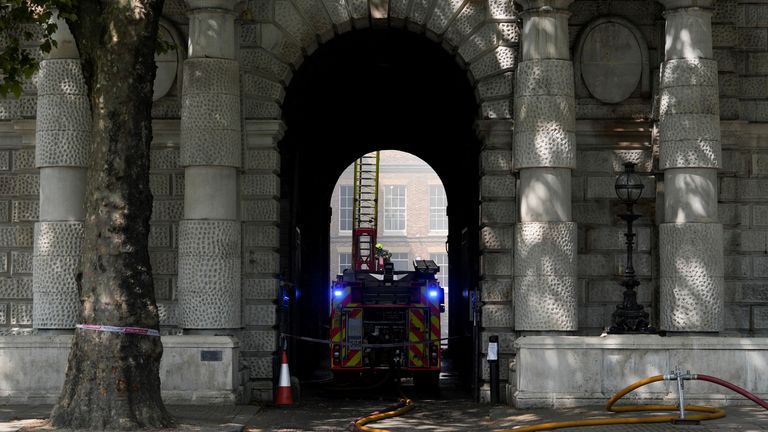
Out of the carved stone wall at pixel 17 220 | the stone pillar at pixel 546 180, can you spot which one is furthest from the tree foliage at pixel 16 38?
the stone pillar at pixel 546 180

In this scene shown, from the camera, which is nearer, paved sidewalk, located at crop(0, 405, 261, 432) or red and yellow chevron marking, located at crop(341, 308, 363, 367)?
paved sidewalk, located at crop(0, 405, 261, 432)

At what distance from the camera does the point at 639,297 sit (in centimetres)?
2202

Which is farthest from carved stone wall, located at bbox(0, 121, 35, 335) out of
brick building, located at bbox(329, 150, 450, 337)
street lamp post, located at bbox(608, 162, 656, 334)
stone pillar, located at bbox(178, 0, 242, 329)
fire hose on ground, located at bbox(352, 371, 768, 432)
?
brick building, located at bbox(329, 150, 450, 337)

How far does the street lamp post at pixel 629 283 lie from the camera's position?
2023cm

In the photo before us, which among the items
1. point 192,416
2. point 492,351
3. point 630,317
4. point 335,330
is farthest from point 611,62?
point 192,416

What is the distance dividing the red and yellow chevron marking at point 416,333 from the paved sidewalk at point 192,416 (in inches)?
249

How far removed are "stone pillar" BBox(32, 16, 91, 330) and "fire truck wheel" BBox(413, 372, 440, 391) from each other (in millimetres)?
8315

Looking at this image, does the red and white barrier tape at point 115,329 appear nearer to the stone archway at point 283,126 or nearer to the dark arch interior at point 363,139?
the stone archway at point 283,126

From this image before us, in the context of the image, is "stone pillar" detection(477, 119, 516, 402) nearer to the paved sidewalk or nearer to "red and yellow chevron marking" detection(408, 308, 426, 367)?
the paved sidewalk

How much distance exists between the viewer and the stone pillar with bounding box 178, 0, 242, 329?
20609 millimetres

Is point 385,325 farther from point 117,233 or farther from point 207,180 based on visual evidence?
point 117,233

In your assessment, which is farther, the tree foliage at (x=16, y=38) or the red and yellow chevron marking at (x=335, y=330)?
the red and yellow chevron marking at (x=335, y=330)

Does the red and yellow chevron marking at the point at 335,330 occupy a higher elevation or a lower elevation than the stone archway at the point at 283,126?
lower

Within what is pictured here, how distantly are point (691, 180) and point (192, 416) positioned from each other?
863 cm
